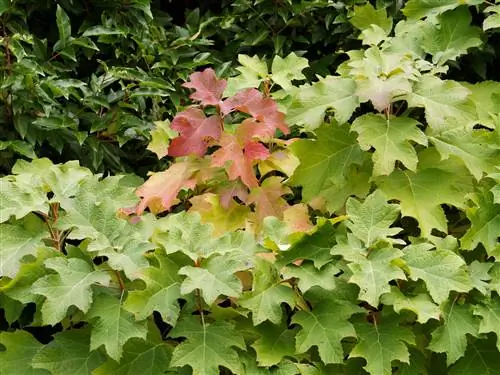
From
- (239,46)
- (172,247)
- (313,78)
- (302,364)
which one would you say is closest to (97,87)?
(239,46)

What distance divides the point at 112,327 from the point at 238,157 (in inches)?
25.1

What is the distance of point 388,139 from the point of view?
1.86 meters

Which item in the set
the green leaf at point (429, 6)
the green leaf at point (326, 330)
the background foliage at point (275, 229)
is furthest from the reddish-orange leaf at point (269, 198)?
the green leaf at point (429, 6)

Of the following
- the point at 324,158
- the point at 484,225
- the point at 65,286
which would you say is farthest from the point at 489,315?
the point at 65,286

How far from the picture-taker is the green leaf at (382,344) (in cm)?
164

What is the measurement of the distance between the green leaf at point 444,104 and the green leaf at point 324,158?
0.71 ft

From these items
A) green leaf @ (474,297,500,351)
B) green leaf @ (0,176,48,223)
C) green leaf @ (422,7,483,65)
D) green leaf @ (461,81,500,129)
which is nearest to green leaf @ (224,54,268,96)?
green leaf @ (422,7,483,65)

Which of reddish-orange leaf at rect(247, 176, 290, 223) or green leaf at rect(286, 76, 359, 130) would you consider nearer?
green leaf at rect(286, 76, 359, 130)

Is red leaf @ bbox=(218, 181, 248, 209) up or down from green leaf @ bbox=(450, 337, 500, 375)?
up

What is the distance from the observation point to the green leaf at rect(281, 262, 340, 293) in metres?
1.61

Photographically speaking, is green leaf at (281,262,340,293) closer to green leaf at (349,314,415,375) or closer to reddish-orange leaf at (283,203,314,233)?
green leaf at (349,314,415,375)

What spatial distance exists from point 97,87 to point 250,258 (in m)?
1.26

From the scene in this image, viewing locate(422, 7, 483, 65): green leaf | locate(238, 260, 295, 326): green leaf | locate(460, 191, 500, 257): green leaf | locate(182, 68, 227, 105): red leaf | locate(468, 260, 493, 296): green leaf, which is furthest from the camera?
locate(422, 7, 483, 65): green leaf

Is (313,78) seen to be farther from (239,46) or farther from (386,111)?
(386,111)
